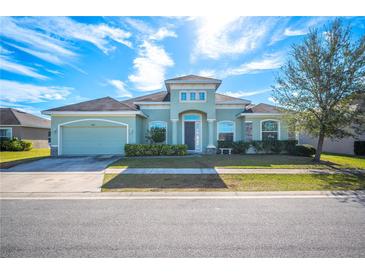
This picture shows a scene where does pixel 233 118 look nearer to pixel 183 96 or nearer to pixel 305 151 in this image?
pixel 183 96

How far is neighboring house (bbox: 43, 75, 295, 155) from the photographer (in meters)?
13.9

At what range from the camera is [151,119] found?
16172 mm

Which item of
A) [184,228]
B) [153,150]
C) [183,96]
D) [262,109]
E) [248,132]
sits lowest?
[184,228]

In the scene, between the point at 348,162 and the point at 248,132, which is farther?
the point at 248,132

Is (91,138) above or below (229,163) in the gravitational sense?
above

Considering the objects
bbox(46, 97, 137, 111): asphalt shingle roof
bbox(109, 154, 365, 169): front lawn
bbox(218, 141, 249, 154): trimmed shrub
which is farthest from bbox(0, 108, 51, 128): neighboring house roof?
bbox(218, 141, 249, 154): trimmed shrub

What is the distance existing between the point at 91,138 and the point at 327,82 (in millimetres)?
15778

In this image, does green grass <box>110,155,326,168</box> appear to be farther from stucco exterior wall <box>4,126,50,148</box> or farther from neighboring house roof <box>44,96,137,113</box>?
stucco exterior wall <box>4,126,50,148</box>

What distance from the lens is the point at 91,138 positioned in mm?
14062

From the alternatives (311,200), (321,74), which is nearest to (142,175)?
(311,200)

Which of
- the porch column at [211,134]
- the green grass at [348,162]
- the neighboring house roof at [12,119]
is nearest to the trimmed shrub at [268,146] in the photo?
the porch column at [211,134]

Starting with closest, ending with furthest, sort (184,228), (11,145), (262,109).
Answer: (184,228) → (262,109) → (11,145)

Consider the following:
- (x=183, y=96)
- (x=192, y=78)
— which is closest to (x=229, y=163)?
(x=183, y=96)

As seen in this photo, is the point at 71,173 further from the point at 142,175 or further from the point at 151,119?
the point at 151,119
